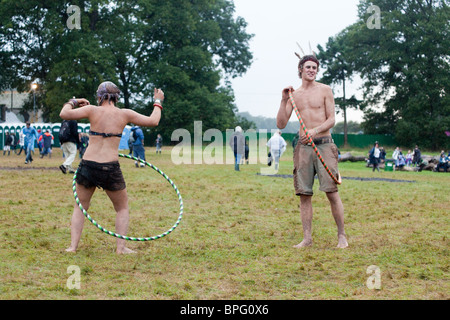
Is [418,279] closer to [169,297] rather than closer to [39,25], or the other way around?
[169,297]

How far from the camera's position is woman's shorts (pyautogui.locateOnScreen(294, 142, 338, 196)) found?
7.21 meters

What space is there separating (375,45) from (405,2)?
6164 millimetres

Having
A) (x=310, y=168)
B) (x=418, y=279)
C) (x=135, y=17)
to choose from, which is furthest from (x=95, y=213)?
(x=135, y=17)

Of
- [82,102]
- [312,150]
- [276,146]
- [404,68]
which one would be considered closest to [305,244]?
[312,150]

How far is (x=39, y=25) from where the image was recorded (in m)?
49.0

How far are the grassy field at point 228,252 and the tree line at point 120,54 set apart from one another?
33985 mm

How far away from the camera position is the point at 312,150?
729cm

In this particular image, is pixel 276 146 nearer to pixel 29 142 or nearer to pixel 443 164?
pixel 443 164

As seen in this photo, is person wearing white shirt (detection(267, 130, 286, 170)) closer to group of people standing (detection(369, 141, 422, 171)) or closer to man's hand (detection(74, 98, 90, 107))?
group of people standing (detection(369, 141, 422, 171))

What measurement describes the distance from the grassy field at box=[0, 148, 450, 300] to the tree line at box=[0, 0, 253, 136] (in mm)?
33985

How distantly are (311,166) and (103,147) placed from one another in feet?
8.85

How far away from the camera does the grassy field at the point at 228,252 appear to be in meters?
4.96

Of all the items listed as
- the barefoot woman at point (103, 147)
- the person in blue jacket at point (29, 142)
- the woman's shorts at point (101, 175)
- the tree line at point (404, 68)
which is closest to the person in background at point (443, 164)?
the person in blue jacket at point (29, 142)

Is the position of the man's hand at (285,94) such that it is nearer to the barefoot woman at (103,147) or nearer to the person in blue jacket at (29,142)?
the barefoot woman at (103,147)
